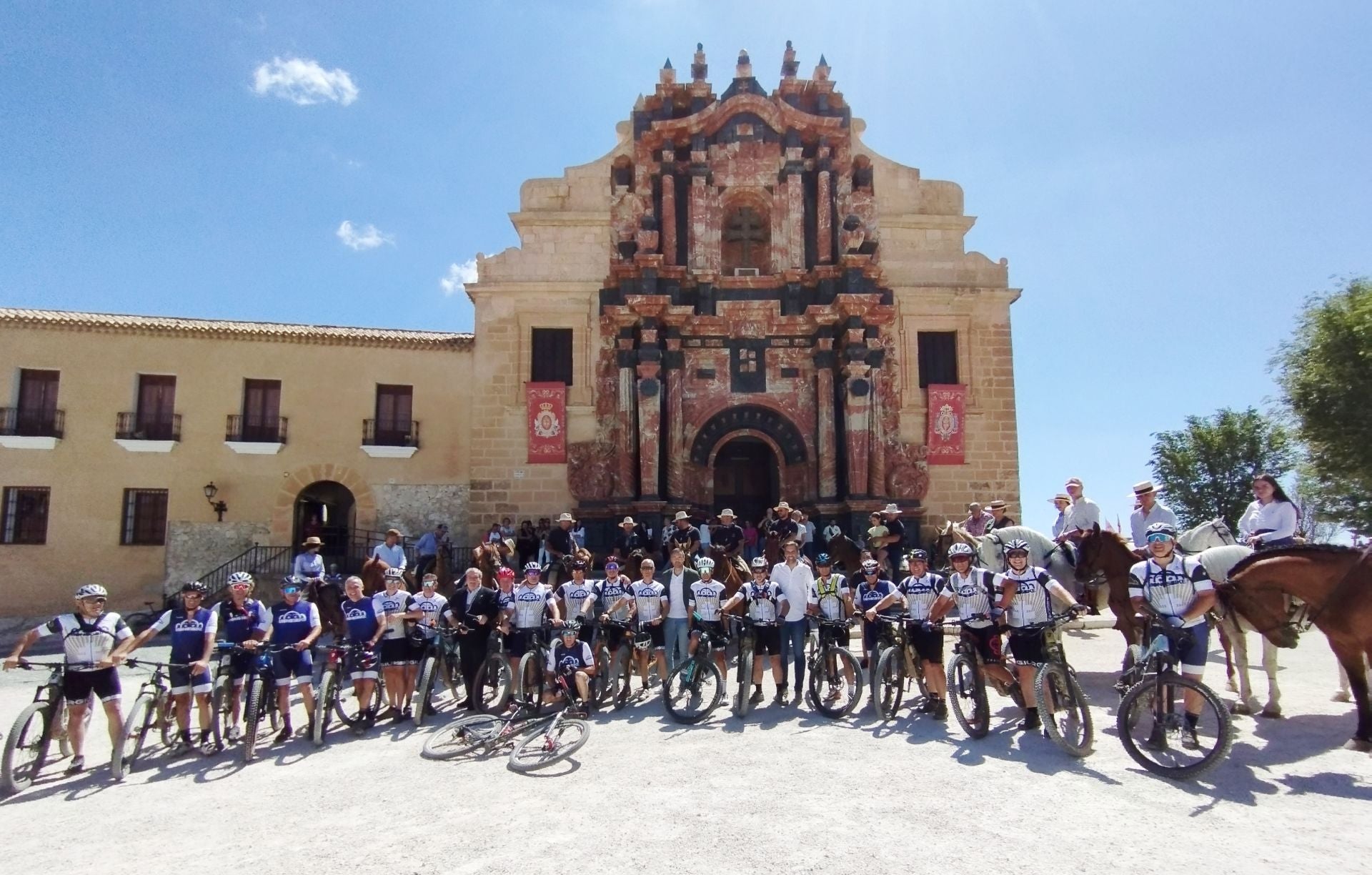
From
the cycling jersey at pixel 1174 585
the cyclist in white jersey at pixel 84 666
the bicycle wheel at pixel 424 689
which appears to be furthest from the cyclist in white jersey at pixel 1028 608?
the cyclist in white jersey at pixel 84 666

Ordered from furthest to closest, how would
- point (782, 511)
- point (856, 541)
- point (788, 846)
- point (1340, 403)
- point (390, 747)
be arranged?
1. point (1340, 403)
2. point (856, 541)
3. point (782, 511)
4. point (390, 747)
5. point (788, 846)

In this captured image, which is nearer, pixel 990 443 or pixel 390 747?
pixel 390 747

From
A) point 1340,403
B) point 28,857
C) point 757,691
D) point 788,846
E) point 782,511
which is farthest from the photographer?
point 1340,403

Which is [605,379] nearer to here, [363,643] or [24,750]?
[363,643]

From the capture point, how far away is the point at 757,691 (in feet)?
32.4

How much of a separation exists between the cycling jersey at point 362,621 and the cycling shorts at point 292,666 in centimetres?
57

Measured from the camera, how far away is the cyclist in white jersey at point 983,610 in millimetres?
8250

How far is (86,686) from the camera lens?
26.8 feet

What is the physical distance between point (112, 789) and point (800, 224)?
1830cm

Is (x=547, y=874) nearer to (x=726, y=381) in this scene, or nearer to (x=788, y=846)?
(x=788, y=846)

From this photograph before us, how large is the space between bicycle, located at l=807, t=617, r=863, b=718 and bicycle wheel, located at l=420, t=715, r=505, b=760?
351 centimetres

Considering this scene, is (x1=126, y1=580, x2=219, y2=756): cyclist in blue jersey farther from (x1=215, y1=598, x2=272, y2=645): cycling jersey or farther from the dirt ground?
the dirt ground

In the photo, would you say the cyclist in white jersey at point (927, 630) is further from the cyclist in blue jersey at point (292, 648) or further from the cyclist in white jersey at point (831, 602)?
the cyclist in blue jersey at point (292, 648)

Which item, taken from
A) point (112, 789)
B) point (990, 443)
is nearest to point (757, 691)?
point (112, 789)
